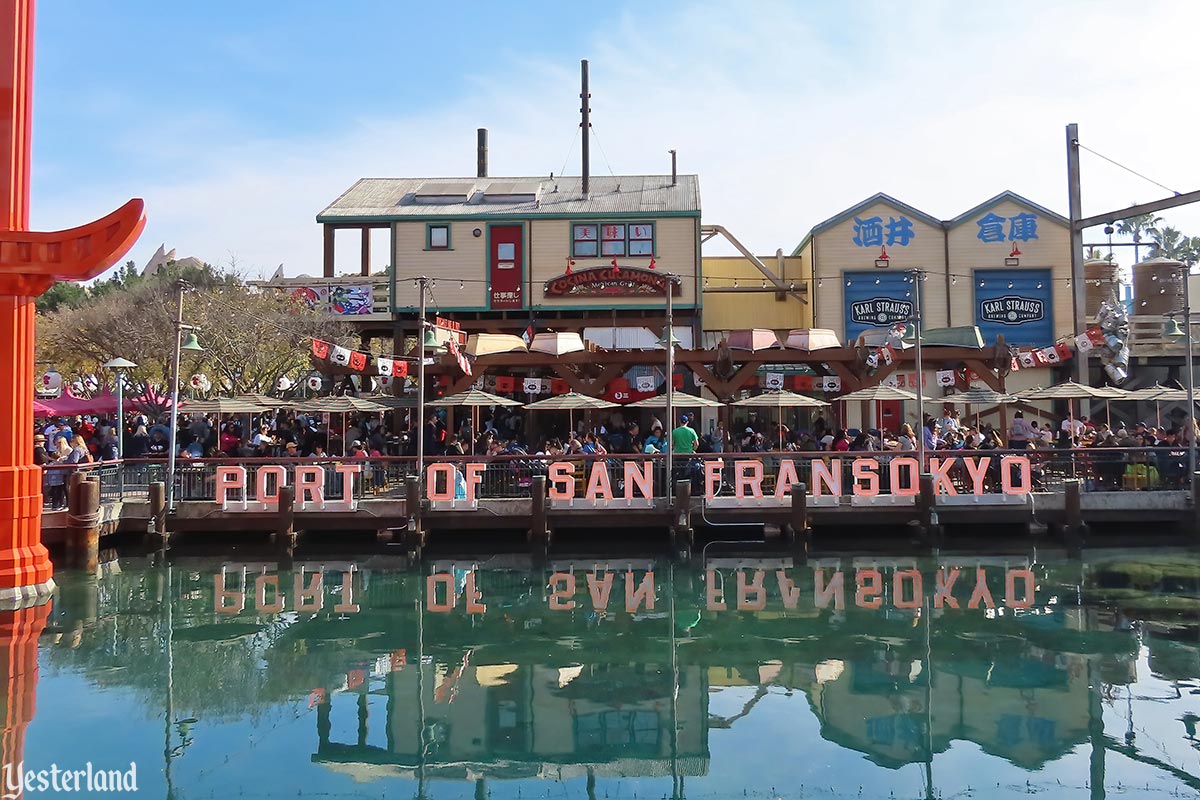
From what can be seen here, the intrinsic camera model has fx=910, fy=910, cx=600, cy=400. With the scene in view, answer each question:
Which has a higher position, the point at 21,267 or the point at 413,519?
the point at 21,267

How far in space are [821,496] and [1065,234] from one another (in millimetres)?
18979

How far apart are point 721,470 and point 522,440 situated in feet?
30.2

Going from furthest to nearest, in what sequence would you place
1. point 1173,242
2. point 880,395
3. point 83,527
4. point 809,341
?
1. point 1173,242
2. point 809,341
3. point 880,395
4. point 83,527

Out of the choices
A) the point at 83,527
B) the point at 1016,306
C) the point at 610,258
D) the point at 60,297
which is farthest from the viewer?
the point at 60,297

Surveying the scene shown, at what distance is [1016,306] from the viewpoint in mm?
32594

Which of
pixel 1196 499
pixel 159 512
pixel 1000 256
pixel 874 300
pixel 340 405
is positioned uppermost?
pixel 1000 256

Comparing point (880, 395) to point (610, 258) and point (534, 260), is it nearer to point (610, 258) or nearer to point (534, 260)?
point (610, 258)

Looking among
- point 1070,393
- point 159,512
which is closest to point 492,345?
point 159,512

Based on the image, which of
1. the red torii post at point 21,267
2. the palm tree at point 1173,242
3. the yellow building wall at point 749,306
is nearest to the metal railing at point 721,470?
the red torii post at point 21,267

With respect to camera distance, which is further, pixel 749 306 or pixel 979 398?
pixel 749 306

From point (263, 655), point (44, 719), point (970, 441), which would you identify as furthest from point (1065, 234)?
point (44, 719)

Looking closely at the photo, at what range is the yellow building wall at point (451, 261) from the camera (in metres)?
32.1

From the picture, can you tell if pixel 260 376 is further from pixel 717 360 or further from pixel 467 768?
pixel 467 768

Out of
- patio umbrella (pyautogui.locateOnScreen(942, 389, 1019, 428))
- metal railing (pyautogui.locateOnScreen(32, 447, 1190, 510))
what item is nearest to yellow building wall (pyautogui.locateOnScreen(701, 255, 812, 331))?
patio umbrella (pyautogui.locateOnScreen(942, 389, 1019, 428))
